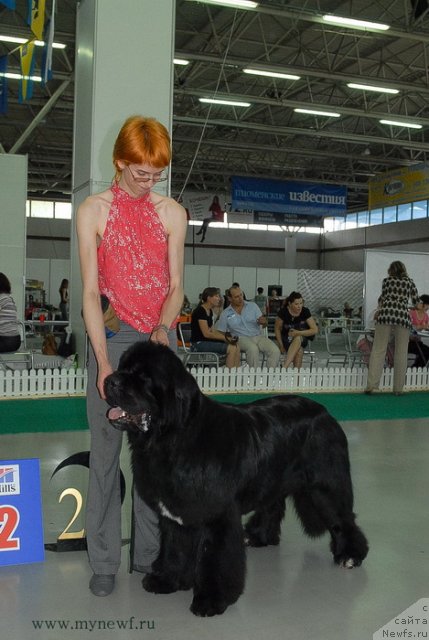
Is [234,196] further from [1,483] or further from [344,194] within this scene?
[1,483]

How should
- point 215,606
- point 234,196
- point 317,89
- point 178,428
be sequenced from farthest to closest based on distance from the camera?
1. point 234,196
2. point 317,89
3. point 215,606
4. point 178,428

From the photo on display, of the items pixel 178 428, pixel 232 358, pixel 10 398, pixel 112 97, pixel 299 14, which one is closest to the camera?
pixel 178 428

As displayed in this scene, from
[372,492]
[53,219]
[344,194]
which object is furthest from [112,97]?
[53,219]

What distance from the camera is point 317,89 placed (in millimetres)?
17766

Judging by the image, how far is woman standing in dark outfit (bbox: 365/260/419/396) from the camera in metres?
Result: 8.54

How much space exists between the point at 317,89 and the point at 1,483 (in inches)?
652

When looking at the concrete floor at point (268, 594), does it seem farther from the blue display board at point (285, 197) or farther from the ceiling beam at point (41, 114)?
the blue display board at point (285, 197)

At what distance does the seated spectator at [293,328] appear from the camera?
31.8 ft

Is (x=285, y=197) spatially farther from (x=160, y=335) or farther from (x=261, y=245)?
(x=160, y=335)

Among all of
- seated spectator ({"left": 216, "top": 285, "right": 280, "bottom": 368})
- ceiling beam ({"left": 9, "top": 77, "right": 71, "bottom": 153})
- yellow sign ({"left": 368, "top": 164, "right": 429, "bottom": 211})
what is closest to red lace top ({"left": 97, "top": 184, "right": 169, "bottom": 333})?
seated spectator ({"left": 216, "top": 285, "right": 280, "bottom": 368})

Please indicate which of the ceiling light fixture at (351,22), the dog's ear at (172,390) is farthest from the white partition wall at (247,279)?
the dog's ear at (172,390)

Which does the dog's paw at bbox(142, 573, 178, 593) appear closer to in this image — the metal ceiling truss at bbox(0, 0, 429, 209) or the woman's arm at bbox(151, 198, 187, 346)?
the woman's arm at bbox(151, 198, 187, 346)

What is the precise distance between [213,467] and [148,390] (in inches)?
16.9

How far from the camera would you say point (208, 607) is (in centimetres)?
252
